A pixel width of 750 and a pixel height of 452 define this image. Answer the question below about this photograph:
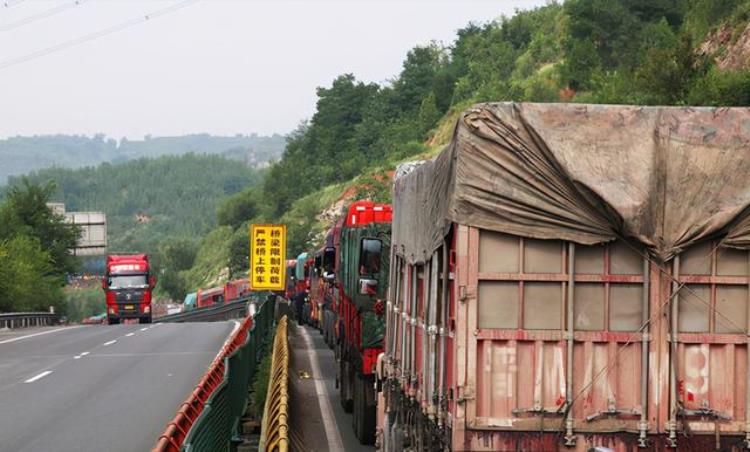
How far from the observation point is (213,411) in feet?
40.8

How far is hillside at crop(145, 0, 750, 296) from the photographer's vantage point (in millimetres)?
52250

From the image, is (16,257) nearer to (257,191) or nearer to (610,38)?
(610,38)

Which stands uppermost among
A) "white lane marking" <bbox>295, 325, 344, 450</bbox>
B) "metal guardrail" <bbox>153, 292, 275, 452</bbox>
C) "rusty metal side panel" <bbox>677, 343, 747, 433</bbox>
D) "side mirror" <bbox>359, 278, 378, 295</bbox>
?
"side mirror" <bbox>359, 278, 378, 295</bbox>

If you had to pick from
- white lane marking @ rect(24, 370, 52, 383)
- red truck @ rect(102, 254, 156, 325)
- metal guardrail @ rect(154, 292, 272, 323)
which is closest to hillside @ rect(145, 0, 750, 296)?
metal guardrail @ rect(154, 292, 272, 323)

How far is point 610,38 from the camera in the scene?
81875 millimetres

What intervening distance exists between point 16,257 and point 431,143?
135 ft

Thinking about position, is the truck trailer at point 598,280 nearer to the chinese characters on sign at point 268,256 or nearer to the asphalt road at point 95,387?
the asphalt road at point 95,387

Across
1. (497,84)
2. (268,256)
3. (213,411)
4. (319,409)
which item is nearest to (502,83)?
(497,84)

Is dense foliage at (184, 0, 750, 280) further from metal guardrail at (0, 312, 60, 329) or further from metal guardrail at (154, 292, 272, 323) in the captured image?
metal guardrail at (0, 312, 60, 329)

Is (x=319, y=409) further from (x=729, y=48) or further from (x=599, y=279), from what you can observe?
(x=729, y=48)

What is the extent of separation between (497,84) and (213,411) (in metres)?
82.7

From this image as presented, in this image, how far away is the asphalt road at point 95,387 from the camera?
62.3ft

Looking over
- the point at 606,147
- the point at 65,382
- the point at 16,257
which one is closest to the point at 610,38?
the point at 16,257

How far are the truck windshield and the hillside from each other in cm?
1140
